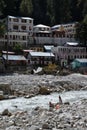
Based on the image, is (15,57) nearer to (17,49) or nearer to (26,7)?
(17,49)

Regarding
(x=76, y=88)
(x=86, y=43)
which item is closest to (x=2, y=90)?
(x=76, y=88)

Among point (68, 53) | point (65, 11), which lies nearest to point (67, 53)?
point (68, 53)

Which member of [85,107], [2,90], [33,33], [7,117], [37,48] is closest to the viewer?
[7,117]

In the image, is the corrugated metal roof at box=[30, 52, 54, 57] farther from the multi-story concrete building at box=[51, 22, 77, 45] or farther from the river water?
the river water

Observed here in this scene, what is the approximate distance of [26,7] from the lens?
362 ft

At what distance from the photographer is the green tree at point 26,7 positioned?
361 feet

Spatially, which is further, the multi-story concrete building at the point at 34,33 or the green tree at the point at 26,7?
the green tree at the point at 26,7

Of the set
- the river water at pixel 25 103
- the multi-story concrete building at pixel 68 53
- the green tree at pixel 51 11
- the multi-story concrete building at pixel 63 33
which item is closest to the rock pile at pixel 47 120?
the river water at pixel 25 103

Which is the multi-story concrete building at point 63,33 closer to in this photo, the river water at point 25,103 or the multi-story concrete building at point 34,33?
the multi-story concrete building at point 34,33

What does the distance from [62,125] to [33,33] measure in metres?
78.6

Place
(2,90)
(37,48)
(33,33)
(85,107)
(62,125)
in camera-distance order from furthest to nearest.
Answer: (33,33) → (37,48) → (2,90) → (85,107) → (62,125)

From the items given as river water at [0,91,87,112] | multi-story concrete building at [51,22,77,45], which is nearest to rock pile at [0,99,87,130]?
river water at [0,91,87,112]

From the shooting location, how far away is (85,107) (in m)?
29.3

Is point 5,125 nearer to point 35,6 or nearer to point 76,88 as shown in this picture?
point 76,88
